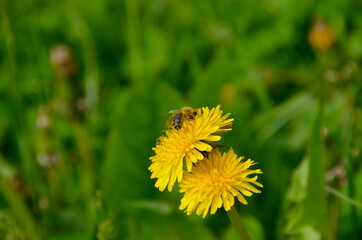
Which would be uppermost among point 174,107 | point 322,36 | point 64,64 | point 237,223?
point 64,64

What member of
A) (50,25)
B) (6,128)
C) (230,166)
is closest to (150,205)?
(230,166)

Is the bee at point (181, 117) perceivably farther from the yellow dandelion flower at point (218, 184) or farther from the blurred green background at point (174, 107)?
the blurred green background at point (174, 107)

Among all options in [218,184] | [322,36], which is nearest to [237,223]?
[218,184]

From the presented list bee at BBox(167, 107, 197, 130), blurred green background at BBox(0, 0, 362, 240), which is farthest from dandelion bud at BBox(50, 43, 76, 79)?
bee at BBox(167, 107, 197, 130)

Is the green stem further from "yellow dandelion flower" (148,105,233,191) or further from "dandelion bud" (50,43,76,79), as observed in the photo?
"dandelion bud" (50,43,76,79)

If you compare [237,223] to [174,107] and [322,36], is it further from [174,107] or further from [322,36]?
[322,36]

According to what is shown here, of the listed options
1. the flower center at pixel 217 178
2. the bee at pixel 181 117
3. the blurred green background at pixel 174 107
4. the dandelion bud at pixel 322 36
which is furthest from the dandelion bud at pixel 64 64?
the flower center at pixel 217 178

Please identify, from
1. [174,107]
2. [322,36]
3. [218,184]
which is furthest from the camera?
[322,36]
